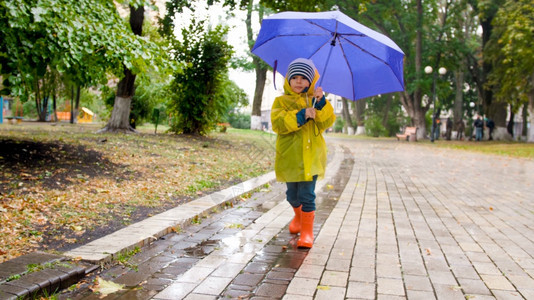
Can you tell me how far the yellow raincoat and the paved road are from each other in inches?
29.7

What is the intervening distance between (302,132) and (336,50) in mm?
1165

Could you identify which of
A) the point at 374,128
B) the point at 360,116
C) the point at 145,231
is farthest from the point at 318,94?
the point at 360,116

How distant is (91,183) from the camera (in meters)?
6.65

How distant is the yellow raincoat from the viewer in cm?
447

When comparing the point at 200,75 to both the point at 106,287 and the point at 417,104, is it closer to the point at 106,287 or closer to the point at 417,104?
the point at 106,287

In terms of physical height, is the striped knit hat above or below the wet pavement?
above

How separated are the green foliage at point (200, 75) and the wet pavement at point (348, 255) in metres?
8.64

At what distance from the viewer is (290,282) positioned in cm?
353

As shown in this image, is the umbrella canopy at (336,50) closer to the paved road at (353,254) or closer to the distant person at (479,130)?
the paved road at (353,254)

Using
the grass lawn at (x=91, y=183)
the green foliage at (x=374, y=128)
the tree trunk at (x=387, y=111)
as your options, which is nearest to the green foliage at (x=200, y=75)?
the grass lawn at (x=91, y=183)

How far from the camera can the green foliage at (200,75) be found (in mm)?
15406

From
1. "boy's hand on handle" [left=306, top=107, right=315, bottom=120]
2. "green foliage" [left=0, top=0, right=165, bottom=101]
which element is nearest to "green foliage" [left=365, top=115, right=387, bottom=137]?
"green foliage" [left=0, top=0, right=165, bottom=101]

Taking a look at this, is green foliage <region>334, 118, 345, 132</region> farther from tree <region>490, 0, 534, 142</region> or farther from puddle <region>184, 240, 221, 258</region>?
puddle <region>184, 240, 221, 258</region>

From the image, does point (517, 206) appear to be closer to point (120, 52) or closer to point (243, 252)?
point (243, 252)
